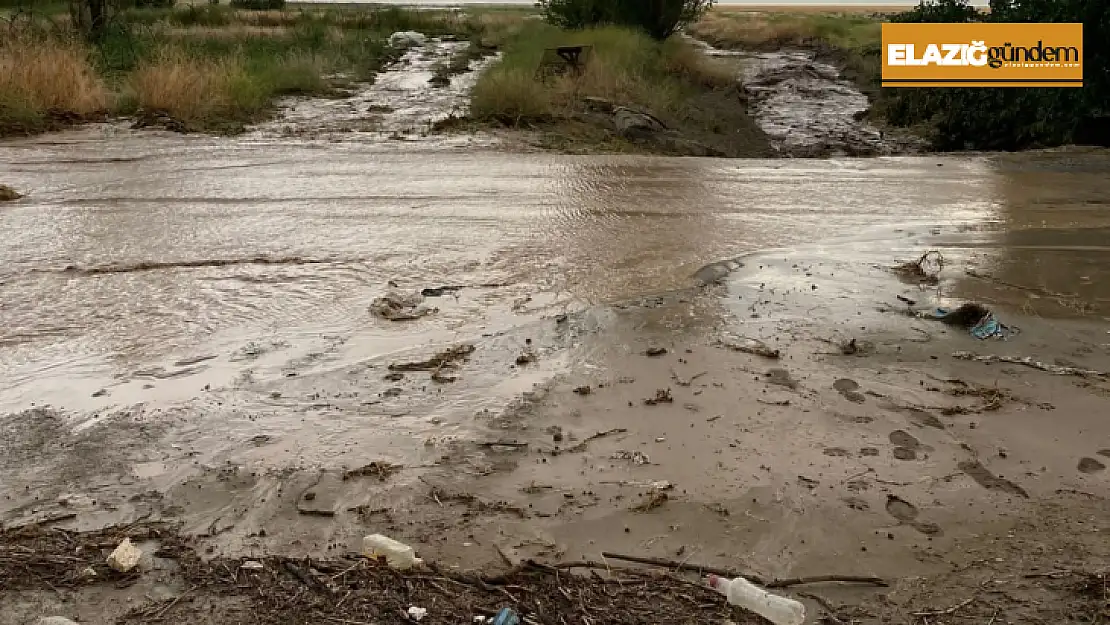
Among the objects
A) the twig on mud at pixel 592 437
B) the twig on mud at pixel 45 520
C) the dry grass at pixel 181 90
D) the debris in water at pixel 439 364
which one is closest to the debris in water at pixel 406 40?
the dry grass at pixel 181 90

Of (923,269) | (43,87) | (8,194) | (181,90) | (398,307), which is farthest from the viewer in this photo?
(181,90)

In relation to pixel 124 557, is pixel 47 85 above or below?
above

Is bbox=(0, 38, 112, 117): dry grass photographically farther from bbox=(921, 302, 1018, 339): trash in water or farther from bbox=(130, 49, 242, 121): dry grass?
bbox=(921, 302, 1018, 339): trash in water

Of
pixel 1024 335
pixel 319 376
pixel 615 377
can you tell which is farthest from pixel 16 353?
pixel 1024 335

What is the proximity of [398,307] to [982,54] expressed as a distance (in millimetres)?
14678

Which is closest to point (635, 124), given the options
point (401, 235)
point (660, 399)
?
point (401, 235)

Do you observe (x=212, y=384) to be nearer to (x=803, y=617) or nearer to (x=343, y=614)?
(x=343, y=614)

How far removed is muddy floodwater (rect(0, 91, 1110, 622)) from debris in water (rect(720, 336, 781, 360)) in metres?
0.03

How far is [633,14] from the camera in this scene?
26.1m

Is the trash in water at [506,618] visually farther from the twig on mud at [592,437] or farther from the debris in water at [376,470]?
the twig on mud at [592,437]

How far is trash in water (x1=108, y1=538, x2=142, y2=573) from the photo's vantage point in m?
2.80

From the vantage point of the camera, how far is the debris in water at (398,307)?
211 inches

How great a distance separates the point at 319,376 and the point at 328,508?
1.36m

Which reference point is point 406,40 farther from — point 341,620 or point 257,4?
point 341,620
